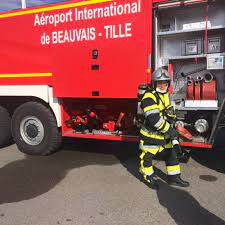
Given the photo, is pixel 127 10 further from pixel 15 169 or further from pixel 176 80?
pixel 15 169

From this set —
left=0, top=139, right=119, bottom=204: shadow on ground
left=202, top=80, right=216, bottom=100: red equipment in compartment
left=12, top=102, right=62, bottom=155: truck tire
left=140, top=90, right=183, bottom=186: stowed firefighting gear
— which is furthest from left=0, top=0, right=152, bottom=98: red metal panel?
left=0, top=139, right=119, bottom=204: shadow on ground

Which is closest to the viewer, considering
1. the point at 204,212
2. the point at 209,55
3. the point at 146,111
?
the point at 204,212

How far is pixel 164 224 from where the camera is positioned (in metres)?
2.88

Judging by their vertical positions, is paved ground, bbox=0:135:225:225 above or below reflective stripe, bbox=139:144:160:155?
below

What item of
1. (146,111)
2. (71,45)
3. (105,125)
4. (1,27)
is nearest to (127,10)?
(71,45)

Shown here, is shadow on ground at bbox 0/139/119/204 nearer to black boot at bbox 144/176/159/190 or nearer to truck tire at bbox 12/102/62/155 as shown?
truck tire at bbox 12/102/62/155

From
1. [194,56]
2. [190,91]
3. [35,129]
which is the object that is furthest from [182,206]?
[35,129]

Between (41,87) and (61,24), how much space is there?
1.15m

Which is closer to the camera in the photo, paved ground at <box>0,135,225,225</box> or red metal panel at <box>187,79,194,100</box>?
paved ground at <box>0,135,225,225</box>

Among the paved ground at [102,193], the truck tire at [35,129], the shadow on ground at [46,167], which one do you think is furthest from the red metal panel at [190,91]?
the truck tire at [35,129]

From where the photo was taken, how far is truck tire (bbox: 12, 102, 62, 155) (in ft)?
16.5

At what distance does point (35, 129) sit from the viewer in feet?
17.0

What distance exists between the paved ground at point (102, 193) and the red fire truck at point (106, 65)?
53 centimetres

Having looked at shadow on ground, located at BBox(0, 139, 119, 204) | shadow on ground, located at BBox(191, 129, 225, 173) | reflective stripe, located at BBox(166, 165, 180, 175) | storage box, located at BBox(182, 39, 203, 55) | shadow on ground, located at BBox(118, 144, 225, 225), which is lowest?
shadow on ground, located at BBox(118, 144, 225, 225)
